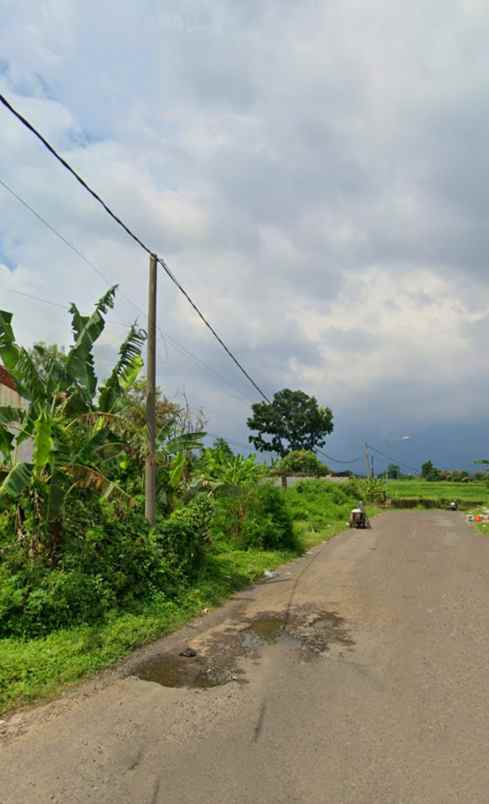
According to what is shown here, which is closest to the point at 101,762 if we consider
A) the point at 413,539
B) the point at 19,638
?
the point at 19,638

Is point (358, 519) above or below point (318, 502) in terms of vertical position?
below

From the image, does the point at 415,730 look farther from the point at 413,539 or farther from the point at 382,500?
the point at 382,500

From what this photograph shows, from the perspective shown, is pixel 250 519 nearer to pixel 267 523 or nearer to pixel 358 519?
pixel 267 523

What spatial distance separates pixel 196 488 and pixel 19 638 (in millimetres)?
6348

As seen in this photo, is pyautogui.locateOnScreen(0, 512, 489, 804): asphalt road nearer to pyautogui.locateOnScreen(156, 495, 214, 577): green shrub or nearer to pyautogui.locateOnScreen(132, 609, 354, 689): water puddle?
pyautogui.locateOnScreen(132, 609, 354, 689): water puddle

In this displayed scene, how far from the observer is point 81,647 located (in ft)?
20.5

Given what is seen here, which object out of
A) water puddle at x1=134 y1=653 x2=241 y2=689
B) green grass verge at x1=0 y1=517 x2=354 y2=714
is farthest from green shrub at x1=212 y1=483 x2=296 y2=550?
water puddle at x1=134 y1=653 x2=241 y2=689

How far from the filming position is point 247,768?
12.9ft

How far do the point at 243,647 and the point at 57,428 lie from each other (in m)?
4.18

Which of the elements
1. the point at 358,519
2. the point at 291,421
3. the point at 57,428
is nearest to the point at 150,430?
the point at 57,428

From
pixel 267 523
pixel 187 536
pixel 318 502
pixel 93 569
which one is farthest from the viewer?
pixel 318 502

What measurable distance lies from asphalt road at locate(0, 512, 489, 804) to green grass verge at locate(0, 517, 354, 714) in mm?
256

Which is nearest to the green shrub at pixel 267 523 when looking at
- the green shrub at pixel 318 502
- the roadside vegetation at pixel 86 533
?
the roadside vegetation at pixel 86 533

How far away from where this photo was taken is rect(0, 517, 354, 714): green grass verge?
541 cm
